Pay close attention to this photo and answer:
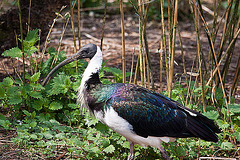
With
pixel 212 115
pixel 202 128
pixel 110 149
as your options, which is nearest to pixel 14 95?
pixel 110 149

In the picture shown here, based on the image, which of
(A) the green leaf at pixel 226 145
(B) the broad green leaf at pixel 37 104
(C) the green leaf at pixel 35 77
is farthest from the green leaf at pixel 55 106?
(A) the green leaf at pixel 226 145

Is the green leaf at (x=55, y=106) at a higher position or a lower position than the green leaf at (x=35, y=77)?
lower

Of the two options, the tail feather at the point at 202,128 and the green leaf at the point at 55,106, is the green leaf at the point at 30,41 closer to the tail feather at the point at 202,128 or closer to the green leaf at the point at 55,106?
the green leaf at the point at 55,106

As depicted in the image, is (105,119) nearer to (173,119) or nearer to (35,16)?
(173,119)

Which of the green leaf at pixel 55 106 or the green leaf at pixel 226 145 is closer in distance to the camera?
the green leaf at pixel 226 145

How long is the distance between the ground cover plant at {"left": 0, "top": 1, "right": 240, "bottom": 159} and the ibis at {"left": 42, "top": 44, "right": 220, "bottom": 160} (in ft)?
0.77

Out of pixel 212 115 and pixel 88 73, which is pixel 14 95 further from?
pixel 212 115

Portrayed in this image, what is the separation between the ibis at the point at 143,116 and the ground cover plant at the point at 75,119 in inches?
9.3

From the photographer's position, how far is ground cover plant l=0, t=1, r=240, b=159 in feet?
11.8

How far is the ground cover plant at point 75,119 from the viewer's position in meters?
3.58

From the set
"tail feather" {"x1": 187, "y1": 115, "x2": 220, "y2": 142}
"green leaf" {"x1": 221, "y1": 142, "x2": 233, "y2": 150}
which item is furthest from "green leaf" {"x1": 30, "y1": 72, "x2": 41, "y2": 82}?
"green leaf" {"x1": 221, "y1": 142, "x2": 233, "y2": 150}

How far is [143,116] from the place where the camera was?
3.32 m

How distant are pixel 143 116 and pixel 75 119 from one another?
118cm

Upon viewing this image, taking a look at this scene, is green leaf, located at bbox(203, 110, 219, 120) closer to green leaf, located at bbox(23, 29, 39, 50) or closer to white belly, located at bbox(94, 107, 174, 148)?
white belly, located at bbox(94, 107, 174, 148)
